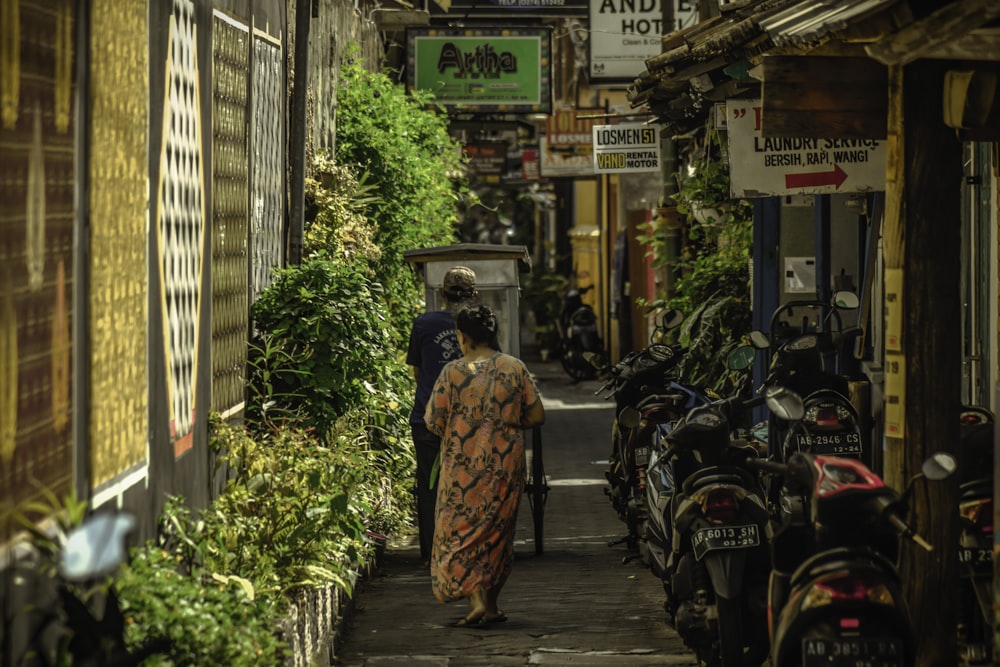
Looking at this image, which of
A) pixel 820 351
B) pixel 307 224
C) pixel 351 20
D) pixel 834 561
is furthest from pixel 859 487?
pixel 351 20

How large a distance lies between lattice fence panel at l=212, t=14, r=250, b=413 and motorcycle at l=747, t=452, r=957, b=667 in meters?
3.85

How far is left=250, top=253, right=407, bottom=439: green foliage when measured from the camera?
32.7 ft

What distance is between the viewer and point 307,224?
1305 cm

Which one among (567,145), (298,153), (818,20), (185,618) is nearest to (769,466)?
(818,20)

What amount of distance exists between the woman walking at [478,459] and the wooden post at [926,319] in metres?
2.44

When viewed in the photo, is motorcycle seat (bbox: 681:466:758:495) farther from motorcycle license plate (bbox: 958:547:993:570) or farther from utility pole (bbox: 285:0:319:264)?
utility pole (bbox: 285:0:319:264)

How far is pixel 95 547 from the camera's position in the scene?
5539 mm

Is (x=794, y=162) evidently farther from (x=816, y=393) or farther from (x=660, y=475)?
(x=660, y=475)

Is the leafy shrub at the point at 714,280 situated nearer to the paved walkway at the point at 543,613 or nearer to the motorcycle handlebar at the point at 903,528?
the paved walkway at the point at 543,613

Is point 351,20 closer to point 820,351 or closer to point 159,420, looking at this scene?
point 820,351

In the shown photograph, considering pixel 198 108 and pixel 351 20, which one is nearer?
pixel 198 108

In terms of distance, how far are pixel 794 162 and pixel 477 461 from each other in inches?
122

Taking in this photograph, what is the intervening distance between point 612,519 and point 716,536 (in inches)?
251

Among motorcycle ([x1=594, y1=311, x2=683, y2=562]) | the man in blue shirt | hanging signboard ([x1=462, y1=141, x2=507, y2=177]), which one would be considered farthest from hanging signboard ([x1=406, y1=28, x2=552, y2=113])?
the man in blue shirt
